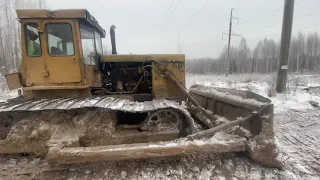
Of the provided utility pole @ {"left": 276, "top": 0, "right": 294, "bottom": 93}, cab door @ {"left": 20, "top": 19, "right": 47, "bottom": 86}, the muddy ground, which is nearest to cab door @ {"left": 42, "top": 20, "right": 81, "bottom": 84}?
cab door @ {"left": 20, "top": 19, "right": 47, "bottom": 86}

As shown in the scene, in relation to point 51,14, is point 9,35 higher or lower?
higher

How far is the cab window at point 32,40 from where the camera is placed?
3.86 meters

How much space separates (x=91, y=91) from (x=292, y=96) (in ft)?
25.7

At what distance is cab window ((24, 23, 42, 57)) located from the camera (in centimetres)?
386

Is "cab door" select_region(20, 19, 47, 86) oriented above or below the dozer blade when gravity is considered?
above

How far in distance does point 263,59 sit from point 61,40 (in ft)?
201

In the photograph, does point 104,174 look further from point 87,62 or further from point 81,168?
point 87,62

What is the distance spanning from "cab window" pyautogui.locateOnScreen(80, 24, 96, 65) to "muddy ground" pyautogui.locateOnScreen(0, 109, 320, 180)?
1.91 meters

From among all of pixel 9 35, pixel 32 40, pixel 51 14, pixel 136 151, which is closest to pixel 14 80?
pixel 32 40

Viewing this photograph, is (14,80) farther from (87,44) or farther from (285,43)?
(285,43)

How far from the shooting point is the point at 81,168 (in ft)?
10.4

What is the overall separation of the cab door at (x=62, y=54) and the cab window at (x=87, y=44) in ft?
0.68

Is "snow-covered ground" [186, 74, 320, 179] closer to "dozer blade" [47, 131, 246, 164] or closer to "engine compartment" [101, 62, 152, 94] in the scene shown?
"dozer blade" [47, 131, 246, 164]

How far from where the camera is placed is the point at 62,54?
3.92 metres
